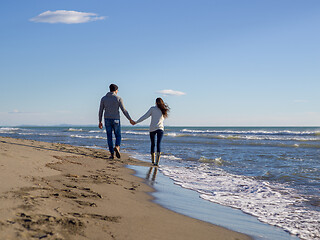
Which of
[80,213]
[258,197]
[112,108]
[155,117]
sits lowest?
[258,197]

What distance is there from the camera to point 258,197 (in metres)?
5.18

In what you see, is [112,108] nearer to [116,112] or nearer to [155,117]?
[116,112]

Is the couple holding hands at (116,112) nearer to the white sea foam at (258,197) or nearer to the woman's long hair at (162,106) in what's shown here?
the woman's long hair at (162,106)

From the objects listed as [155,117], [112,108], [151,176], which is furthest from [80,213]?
[155,117]

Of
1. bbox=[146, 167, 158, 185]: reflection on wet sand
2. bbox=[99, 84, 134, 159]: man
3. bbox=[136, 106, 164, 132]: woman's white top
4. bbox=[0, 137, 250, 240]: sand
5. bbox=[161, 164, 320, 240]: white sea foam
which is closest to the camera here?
bbox=[0, 137, 250, 240]: sand

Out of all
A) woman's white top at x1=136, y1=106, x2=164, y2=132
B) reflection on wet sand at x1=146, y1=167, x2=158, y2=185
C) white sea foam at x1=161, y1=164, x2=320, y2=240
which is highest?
woman's white top at x1=136, y1=106, x2=164, y2=132

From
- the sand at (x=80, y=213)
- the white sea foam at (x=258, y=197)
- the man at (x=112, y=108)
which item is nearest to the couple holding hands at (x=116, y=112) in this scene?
the man at (x=112, y=108)

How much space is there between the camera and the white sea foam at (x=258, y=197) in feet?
12.3

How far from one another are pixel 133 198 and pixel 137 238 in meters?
1.61

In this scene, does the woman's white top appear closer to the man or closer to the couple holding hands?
the couple holding hands

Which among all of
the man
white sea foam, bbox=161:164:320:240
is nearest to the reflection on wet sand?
white sea foam, bbox=161:164:320:240

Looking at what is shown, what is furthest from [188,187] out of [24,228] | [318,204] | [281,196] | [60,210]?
[24,228]

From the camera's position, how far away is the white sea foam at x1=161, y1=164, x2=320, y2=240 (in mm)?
3744

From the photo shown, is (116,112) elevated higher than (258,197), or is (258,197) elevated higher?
(116,112)
